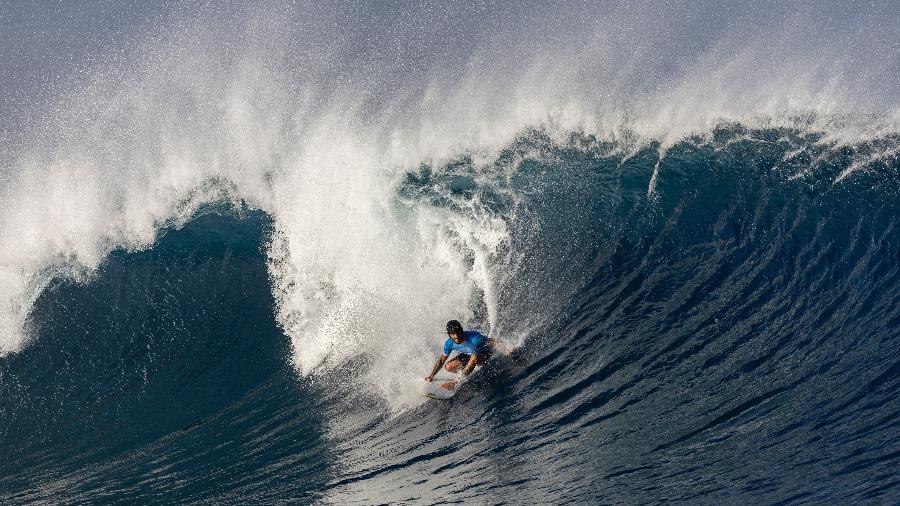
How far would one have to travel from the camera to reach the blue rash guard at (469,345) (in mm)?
11016

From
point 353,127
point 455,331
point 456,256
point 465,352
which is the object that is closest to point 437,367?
point 465,352

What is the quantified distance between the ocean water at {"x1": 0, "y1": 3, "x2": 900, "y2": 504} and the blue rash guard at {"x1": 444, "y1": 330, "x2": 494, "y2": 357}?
385mm

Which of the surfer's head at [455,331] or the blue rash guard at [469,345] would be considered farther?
the blue rash guard at [469,345]

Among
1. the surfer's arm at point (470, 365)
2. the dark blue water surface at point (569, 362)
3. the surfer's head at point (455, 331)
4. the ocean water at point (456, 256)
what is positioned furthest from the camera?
the surfer's arm at point (470, 365)

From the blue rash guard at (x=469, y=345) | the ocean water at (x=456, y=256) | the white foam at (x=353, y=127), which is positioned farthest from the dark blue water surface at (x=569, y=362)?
the white foam at (x=353, y=127)

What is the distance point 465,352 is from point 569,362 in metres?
1.49

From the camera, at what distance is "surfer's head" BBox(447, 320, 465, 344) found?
10.7 meters

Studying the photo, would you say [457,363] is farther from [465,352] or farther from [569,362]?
[569,362]

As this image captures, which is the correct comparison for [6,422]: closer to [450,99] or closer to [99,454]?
Answer: [99,454]

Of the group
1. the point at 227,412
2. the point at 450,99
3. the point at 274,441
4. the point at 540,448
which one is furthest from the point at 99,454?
the point at 450,99

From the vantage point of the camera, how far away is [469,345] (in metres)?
11.0

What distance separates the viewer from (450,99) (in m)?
17.8

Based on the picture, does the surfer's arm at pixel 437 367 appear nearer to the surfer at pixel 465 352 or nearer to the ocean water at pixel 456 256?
the surfer at pixel 465 352

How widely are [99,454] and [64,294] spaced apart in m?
A: 4.16
